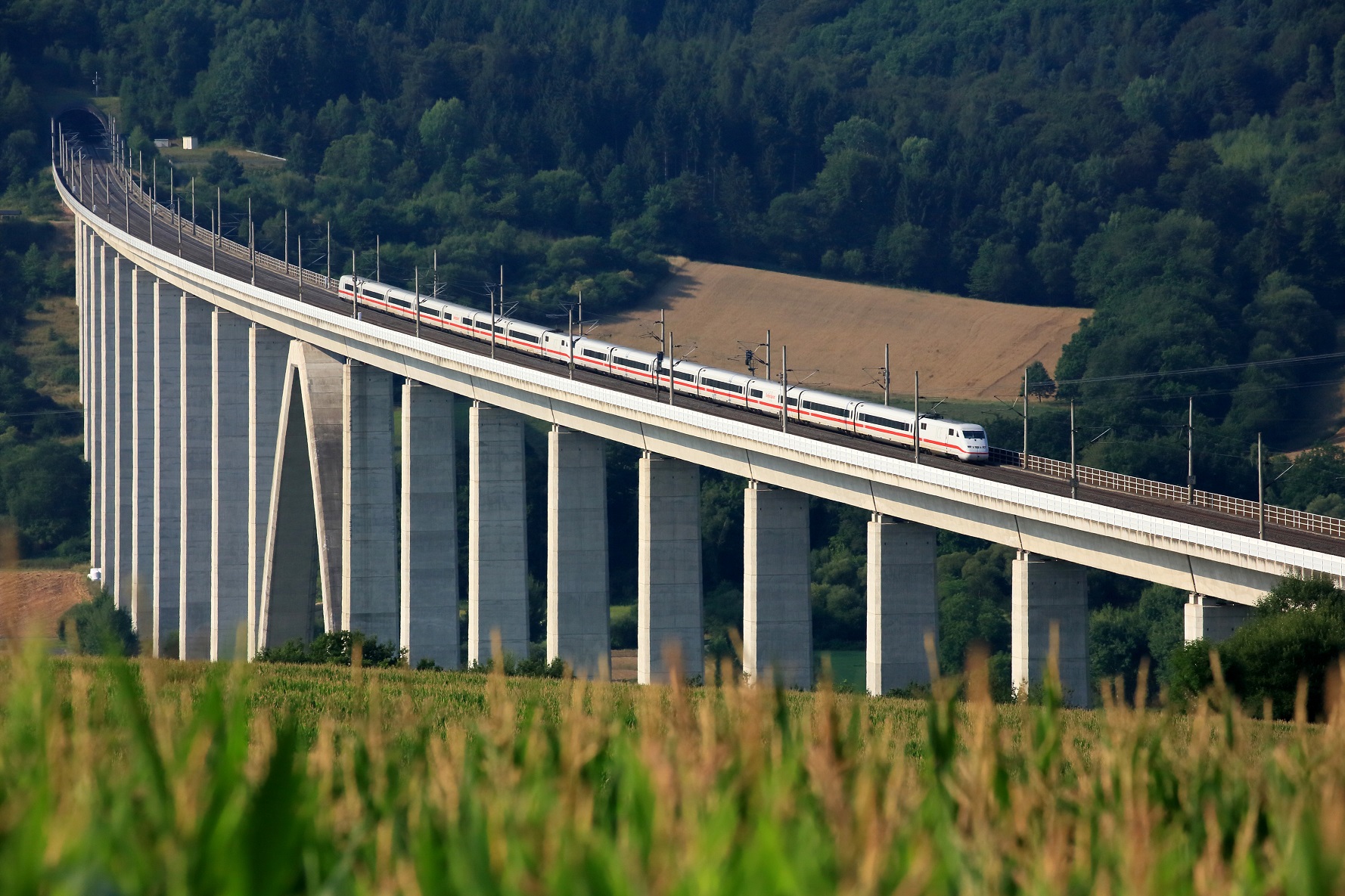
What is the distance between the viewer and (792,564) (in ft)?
240

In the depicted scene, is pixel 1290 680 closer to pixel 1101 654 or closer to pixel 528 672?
pixel 528 672

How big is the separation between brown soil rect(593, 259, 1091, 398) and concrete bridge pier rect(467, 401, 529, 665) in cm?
7836

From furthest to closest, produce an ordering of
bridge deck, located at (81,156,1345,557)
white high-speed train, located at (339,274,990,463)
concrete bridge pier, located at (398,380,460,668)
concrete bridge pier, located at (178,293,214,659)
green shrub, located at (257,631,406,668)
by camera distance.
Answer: concrete bridge pier, located at (178,293,214,659)
concrete bridge pier, located at (398,380,460,668)
white high-speed train, located at (339,274,990,463)
green shrub, located at (257,631,406,668)
bridge deck, located at (81,156,1345,557)

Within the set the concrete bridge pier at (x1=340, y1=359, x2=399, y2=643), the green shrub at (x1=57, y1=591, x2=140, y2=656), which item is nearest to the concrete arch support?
the concrete bridge pier at (x1=340, y1=359, x2=399, y2=643)

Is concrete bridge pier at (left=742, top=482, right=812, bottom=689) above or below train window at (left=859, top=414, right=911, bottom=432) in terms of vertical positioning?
below

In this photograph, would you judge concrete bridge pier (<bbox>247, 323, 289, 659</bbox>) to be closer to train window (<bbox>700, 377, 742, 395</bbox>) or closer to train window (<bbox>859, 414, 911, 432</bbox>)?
train window (<bbox>700, 377, 742, 395</bbox>)

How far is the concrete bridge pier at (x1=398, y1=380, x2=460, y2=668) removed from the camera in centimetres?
8594

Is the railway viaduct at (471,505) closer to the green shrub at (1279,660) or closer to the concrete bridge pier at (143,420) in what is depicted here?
the concrete bridge pier at (143,420)

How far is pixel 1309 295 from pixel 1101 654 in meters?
73.3

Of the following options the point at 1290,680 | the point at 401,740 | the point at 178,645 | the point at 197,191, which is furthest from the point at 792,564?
the point at 197,191

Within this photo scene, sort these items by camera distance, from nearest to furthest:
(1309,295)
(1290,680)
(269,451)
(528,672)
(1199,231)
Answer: (1290,680), (528,672), (269,451), (1309,295), (1199,231)

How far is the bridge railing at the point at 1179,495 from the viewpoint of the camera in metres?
57.8

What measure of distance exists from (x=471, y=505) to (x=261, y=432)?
2357 cm

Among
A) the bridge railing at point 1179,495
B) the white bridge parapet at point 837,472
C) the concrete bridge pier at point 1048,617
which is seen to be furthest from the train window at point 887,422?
the concrete bridge pier at point 1048,617
